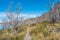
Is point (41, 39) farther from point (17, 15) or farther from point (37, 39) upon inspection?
point (17, 15)

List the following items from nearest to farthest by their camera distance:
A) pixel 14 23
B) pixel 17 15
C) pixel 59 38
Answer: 1. pixel 59 38
2. pixel 14 23
3. pixel 17 15

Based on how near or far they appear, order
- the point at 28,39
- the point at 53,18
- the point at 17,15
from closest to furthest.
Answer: the point at 28,39 → the point at 17,15 → the point at 53,18

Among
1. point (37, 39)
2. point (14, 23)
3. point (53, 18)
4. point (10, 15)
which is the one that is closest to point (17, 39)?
point (37, 39)

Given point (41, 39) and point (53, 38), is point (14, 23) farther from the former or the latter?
point (41, 39)

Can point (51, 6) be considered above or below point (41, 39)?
above

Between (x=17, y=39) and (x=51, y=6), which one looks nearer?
(x=17, y=39)

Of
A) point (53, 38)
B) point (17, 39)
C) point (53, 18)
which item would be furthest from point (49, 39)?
point (53, 18)

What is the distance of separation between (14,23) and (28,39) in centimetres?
3243

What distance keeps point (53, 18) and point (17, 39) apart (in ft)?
132

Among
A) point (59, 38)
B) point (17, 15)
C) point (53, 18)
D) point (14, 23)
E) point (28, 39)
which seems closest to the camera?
point (28, 39)

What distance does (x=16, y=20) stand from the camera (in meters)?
43.1

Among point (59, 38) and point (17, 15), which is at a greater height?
point (17, 15)

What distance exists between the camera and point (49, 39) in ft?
51.0

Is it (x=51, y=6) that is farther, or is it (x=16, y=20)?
(x=51, y=6)
